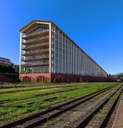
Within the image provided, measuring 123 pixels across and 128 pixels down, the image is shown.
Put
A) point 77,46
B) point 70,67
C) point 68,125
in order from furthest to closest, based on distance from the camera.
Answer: point 77,46 < point 70,67 < point 68,125

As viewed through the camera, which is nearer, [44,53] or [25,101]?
[25,101]

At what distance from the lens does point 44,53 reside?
83.2m

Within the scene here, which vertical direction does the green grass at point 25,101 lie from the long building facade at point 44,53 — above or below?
below

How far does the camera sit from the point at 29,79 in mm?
81750

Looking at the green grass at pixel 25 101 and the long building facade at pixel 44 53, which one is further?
the long building facade at pixel 44 53

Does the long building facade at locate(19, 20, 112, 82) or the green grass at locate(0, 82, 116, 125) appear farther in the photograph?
the long building facade at locate(19, 20, 112, 82)

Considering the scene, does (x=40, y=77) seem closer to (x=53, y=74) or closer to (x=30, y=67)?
(x=53, y=74)

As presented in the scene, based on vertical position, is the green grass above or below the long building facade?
below

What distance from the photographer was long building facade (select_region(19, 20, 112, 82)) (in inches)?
3152

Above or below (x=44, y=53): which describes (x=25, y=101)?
below

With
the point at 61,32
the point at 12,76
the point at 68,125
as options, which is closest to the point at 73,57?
the point at 61,32

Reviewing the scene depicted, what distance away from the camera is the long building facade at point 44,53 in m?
80.1

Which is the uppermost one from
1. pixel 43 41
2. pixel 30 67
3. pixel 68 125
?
pixel 43 41

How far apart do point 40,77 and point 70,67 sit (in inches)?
894
